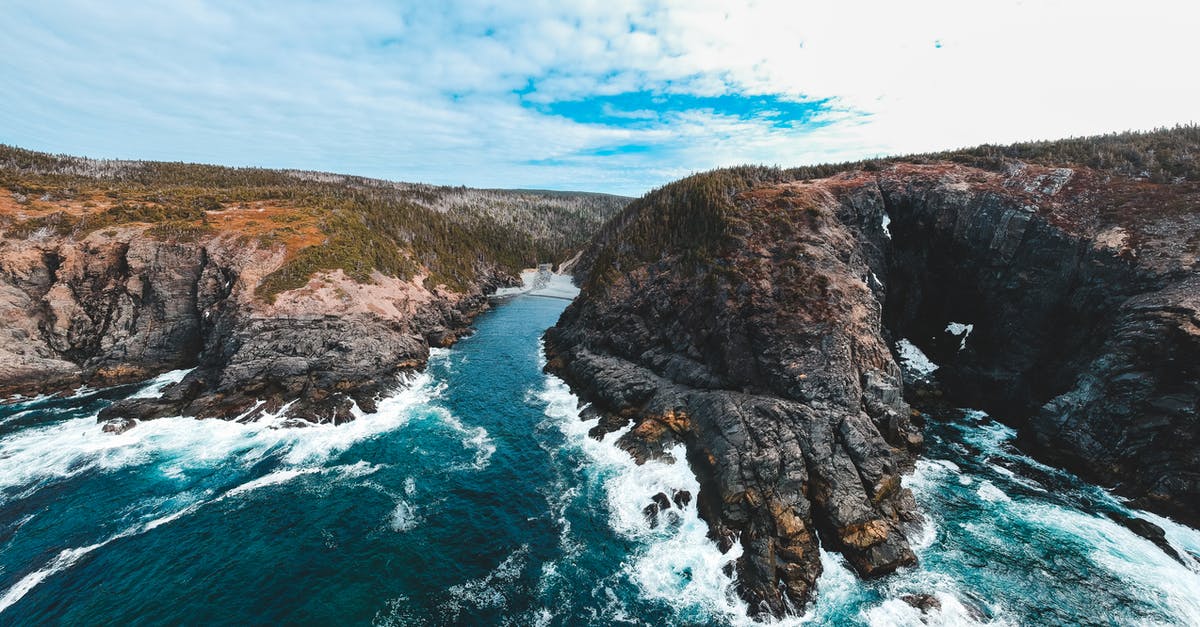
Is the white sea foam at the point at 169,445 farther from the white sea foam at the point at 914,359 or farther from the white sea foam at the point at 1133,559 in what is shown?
the white sea foam at the point at 914,359

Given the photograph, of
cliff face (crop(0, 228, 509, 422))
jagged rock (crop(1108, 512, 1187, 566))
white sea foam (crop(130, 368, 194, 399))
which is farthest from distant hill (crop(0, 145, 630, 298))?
jagged rock (crop(1108, 512, 1187, 566))

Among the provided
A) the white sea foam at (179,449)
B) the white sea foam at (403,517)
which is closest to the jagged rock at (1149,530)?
the white sea foam at (403,517)

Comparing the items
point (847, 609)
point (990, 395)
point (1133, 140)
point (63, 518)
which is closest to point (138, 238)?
point (63, 518)

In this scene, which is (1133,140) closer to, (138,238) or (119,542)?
(119,542)

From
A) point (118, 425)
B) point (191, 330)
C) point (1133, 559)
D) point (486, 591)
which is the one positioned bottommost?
point (1133, 559)

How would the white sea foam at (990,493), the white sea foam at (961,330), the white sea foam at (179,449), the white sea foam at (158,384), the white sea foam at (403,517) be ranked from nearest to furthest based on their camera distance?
1. the white sea foam at (403,517)
2. the white sea foam at (990,493)
3. the white sea foam at (179,449)
4. the white sea foam at (158,384)
5. the white sea foam at (961,330)

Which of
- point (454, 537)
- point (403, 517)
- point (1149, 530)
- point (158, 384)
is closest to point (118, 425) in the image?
point (158, 384)

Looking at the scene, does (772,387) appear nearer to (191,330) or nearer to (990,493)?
(990,493)
